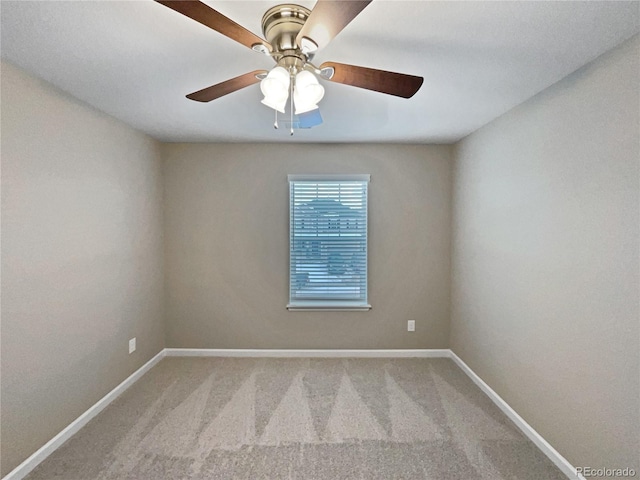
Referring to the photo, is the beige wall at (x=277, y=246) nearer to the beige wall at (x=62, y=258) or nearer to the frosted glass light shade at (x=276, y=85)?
the beige wall at (x=62, y=258)

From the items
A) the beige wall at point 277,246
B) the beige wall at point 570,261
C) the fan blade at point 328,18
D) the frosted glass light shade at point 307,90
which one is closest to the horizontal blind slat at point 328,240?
the beige wall at point 277,246

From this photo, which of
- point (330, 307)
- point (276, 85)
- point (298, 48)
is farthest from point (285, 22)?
point (330, 307)

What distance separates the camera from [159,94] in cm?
225

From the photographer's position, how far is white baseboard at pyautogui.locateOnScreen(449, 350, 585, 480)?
6.24 feet

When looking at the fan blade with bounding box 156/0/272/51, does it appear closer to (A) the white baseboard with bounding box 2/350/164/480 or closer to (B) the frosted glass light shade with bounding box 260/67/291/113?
(B) the frosted glass light shade with bounding box 260/67/291/113

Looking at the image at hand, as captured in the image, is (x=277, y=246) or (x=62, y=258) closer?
(x=62, y=258)

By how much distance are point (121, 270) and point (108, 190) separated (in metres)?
0.72

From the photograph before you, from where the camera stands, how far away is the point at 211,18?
111 cm

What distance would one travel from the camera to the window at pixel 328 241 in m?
3.57

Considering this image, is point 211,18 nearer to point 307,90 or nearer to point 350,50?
point 307,90

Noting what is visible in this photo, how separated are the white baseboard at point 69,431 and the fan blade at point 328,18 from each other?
2779 millimetres

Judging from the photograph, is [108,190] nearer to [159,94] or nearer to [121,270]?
[121,270]

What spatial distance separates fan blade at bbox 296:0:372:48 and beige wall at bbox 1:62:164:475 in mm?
1883

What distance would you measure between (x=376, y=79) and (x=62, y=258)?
2.33 m
